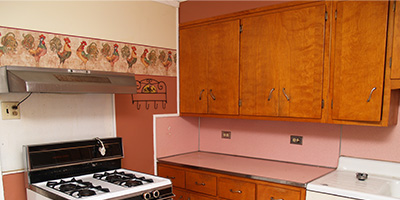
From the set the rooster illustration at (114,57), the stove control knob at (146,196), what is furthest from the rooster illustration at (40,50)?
the stove control knob at (146,196)

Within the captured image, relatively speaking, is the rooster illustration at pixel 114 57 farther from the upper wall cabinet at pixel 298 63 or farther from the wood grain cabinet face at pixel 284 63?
the wood grain cabinet face at pixel 284 63

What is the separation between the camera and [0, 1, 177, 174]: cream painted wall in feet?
6.34

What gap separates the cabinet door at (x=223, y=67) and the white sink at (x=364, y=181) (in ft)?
3.04

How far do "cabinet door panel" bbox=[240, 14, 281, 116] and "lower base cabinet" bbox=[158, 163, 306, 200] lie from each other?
579 mm

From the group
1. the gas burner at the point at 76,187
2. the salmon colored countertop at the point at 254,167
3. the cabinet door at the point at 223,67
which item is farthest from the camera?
the cabinet door at the point at 223,67

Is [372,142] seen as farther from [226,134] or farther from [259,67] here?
[226,134]

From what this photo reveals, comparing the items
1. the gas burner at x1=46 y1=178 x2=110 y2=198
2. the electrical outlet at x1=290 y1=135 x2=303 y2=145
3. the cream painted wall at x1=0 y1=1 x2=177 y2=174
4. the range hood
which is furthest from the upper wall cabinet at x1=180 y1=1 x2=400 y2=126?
the gas burner at x1=46 y1=178 x2=110 y2=198

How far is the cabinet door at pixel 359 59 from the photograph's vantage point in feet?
6.08

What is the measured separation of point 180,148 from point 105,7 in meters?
1.54

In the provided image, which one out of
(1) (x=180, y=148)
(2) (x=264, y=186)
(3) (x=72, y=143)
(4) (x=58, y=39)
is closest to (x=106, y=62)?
(4) (x=58, y=39)

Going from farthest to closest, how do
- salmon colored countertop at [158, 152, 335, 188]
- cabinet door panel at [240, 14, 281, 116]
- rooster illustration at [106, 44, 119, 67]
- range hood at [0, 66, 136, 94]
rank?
rooster illustration at [106, 44, 119, 67]
cabinet door panel at [240, 14, 281, 116]
salmon colored countertop at [158, 152, 335, 188]
range hood at [0, 66, 136, 94]

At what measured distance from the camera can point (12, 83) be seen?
161 centimetres

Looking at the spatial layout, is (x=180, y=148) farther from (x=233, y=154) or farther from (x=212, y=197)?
(x=212, y=197)

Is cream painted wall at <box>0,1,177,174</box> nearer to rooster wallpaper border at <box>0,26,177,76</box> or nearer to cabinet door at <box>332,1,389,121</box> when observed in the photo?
rooster wallpaper border at <box>0,26,177,76</box>
